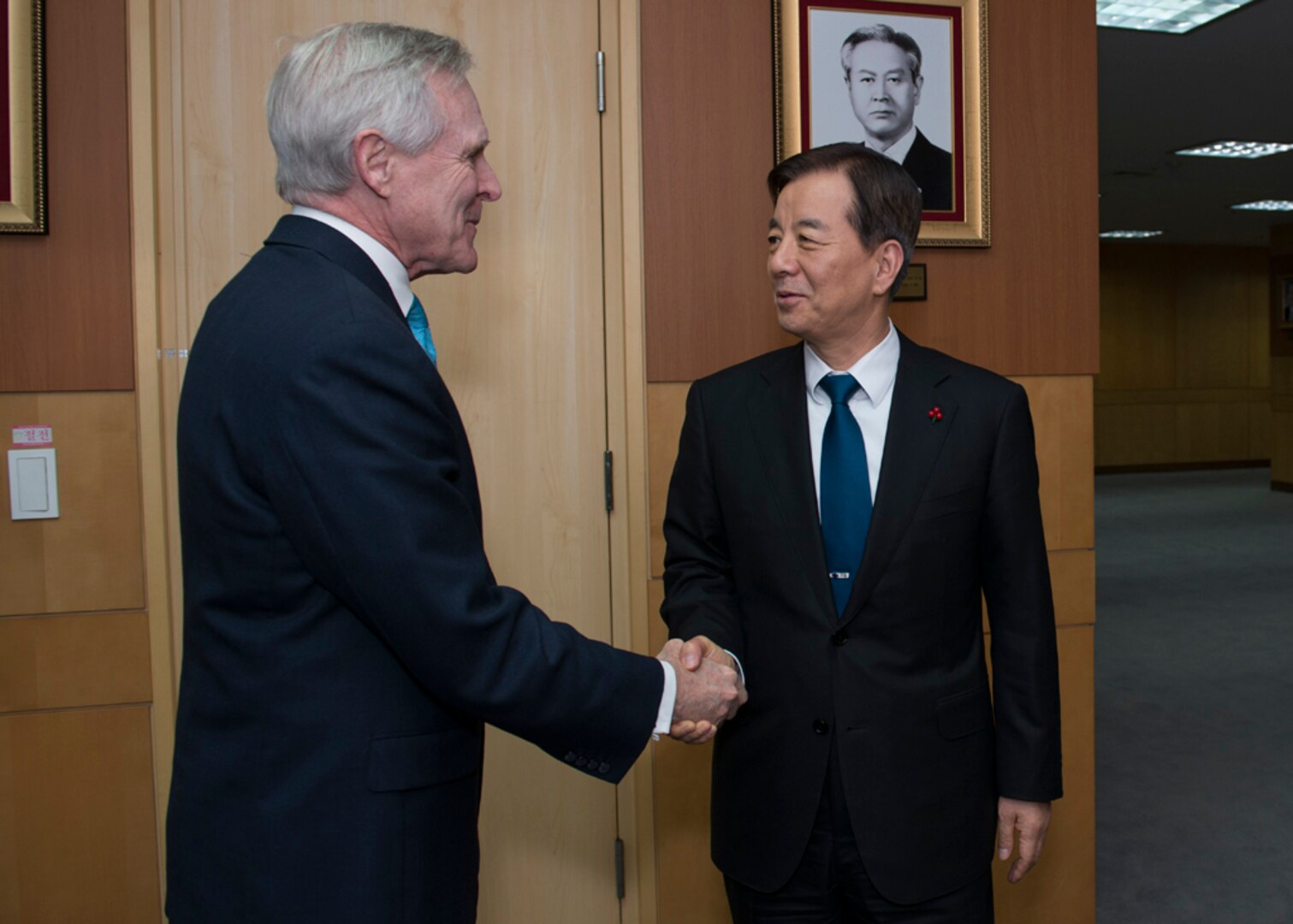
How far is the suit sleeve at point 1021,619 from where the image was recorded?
6.00 feet

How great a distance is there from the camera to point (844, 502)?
183 centimetres

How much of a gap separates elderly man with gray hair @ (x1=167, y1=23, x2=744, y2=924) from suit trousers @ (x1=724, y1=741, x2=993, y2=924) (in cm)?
47

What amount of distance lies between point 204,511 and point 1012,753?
1380mm

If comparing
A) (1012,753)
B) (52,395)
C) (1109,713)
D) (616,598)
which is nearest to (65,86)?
(52,395)

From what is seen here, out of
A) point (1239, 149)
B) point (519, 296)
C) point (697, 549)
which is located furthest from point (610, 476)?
point (1239, 149)

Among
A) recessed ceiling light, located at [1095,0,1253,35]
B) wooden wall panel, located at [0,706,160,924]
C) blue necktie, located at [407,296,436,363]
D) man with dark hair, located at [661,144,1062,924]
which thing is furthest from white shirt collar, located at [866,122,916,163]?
recessed ceiling light, located at [1095,0,1253,35]

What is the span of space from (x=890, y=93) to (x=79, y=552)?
229cm

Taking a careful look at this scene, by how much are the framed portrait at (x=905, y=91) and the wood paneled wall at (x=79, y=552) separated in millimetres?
1601

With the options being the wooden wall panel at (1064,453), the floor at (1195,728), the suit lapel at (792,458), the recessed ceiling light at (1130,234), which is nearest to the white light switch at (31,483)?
the suit lapel at (792,458)

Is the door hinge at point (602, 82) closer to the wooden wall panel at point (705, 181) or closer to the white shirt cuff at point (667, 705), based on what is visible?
the wooden wall panel at point (705, 181)

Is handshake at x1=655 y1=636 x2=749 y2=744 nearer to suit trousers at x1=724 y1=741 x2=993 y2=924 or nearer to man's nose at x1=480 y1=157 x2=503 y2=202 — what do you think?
suit trousers at x1=724 y1=741 x2=993 y2=924

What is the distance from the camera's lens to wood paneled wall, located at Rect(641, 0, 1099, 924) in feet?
8.78

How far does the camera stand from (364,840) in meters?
1.32

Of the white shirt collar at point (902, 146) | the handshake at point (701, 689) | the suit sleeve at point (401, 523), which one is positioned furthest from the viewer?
the white shirt collar at point (902, 146)
